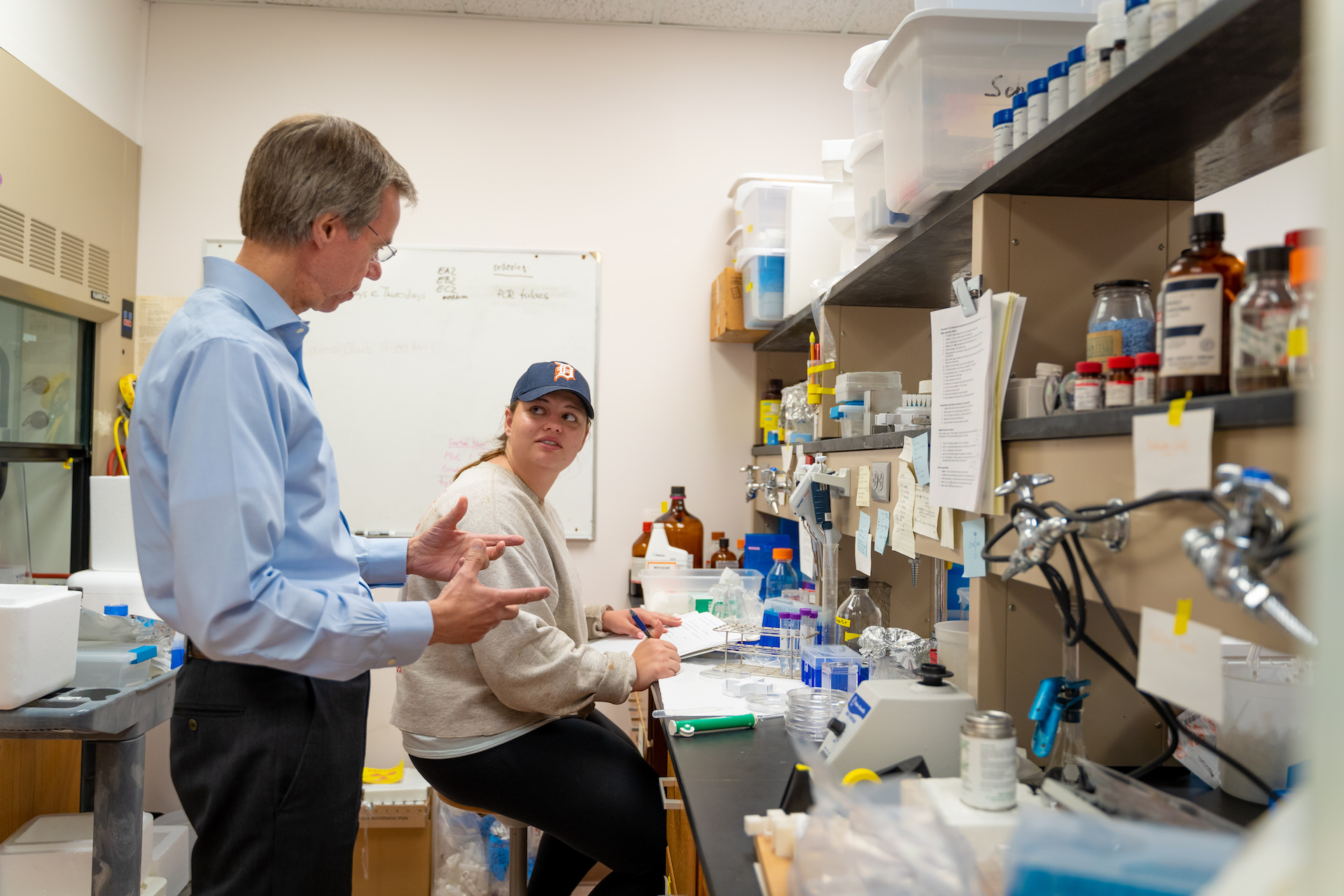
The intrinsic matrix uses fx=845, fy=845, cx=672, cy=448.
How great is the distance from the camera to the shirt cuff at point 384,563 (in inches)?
67.2

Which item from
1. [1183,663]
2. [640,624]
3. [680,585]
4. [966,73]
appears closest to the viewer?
[1183,663]

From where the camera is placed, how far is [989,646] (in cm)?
127

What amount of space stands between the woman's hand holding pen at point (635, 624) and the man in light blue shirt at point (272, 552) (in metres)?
0.99

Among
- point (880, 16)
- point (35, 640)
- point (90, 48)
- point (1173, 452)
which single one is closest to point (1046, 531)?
point (1173, 452)

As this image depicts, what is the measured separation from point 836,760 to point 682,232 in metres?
2.47

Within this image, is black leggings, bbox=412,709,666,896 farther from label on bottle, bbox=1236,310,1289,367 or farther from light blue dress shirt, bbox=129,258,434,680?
label on bottle, bbox=1236,310,1289,367

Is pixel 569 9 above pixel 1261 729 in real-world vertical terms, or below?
above

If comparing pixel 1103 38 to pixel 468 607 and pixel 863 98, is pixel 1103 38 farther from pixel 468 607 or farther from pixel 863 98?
pixel 468 607

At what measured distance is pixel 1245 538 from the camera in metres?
0.65

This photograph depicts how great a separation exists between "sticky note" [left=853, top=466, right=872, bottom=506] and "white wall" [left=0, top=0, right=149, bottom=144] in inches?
104

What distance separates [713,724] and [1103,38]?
1.21 m

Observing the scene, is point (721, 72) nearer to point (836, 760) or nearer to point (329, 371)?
point (329, 371)

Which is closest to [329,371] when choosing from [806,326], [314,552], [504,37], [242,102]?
[242,102]

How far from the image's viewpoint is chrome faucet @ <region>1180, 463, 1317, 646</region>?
631mm
